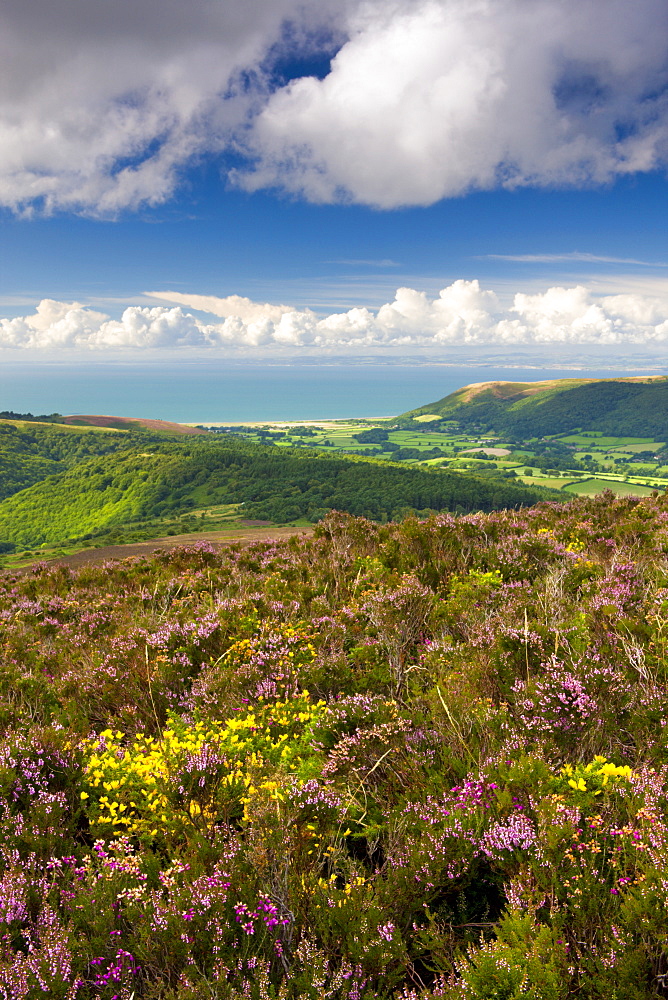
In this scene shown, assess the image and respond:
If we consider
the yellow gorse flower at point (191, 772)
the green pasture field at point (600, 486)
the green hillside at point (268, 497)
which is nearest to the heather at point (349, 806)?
the yellow gorse flower at point (191, 772)

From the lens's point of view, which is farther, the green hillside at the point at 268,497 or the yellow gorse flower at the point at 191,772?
the green hillside at the point at 268,497

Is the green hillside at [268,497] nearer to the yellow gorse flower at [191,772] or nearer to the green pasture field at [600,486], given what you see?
the green pasture field at [600,486]

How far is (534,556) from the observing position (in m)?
9.80

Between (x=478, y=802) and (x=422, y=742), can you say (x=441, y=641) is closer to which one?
(x=422, y=742)

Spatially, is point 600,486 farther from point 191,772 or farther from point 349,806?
point 191,772

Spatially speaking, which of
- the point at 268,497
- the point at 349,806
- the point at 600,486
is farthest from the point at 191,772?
the point at 268,497

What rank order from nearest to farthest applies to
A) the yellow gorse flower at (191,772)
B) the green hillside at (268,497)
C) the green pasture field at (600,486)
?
1. the yellow gorse flower at (191,772)
2. the green pasture field at (600,486)
3. the green hillside at (268,497)

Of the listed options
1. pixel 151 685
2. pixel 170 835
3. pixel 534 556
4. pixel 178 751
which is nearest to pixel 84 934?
pixel 170 835

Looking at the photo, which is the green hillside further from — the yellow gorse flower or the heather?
the yellow gorse flower

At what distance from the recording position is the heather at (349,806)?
8.21 feet

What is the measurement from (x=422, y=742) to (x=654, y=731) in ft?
5.80

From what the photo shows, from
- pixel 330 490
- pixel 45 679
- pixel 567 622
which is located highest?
pixel 567 622

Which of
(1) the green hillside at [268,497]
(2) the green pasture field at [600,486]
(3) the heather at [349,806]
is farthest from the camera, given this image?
(1) the green hillside at [268,497]

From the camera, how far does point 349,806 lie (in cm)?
378
